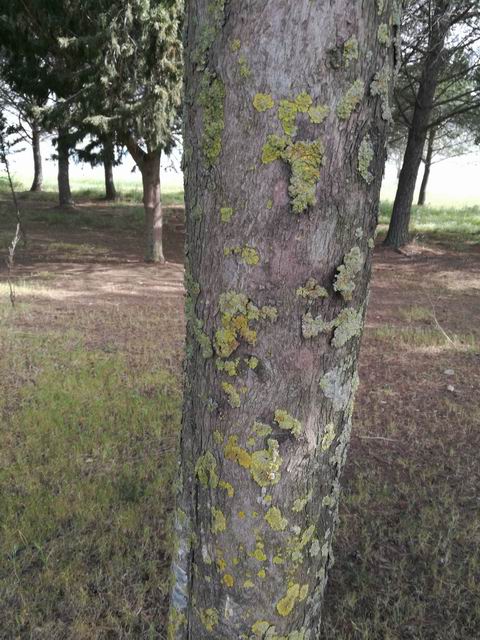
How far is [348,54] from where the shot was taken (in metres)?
1.05

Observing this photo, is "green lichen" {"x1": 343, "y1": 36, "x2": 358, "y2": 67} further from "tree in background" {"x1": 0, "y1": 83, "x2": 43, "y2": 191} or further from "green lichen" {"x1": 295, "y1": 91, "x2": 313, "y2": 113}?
"tree in background" {"x1": 0, "y1": 83, "x2": 43, "y2": 191}

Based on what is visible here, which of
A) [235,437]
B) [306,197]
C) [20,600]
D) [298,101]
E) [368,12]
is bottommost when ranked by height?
[20,600]

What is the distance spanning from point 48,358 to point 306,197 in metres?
4.68

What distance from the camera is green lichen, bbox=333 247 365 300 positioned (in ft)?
3.87

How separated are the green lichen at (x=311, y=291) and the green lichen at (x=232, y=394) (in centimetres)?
30

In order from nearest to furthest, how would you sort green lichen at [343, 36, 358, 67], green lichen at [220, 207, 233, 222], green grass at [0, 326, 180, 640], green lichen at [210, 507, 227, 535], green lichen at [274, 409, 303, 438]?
green lichen at [343, 36, 358, 67] < green lichen at [220, 207, 233, 222] < green lichen at [274, 409, 303, 438] < green lichen at [210, 507, 227, 535] < green grass at [0, 326, 180, 640]

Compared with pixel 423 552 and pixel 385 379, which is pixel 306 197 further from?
pixel 385 379

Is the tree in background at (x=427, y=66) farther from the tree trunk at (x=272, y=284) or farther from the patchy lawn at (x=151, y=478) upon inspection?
the tree trunk at (x=272, y=284)

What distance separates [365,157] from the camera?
44.4 inches

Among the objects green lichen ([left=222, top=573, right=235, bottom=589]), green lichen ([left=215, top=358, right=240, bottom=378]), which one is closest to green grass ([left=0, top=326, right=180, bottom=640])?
green lichen ([left=222, top=573, right=235, bottom=589])

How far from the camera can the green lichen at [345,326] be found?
123 cm

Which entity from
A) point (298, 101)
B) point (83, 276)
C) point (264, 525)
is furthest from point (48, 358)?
point (83, 276)

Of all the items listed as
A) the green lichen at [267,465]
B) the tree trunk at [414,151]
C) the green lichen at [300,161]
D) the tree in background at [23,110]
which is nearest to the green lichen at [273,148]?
the green lichen at [300,161]

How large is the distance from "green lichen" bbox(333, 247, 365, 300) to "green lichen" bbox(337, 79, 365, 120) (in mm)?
301
